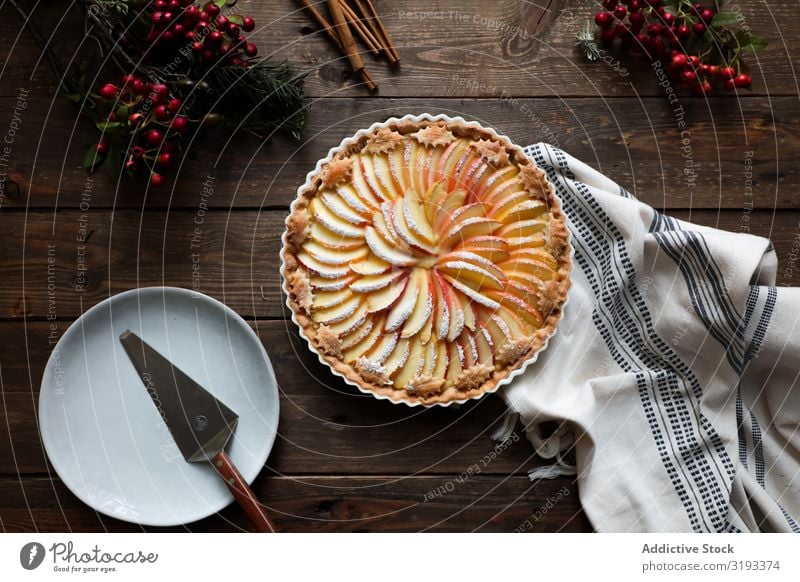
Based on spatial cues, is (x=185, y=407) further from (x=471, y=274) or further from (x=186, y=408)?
(x=471, y=274)

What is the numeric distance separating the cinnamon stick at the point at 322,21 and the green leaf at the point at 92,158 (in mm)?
871

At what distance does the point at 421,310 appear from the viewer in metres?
2.34

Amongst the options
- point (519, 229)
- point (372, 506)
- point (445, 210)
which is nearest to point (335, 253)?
point (445, 210)

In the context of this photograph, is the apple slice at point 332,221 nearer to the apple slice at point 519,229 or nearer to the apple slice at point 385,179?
the apple slice at point 385,179

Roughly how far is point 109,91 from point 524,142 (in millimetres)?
1381

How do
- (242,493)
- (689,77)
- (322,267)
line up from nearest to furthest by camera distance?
(242,493) < (322,267) < (689,77)

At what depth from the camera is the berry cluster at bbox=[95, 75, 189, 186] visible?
2328mm

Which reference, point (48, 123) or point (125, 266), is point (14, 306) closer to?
point (125, 266)

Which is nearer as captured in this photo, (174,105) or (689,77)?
(174,105)

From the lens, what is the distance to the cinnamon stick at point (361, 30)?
2.52m

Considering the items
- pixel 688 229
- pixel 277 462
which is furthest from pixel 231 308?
pixel 688 229

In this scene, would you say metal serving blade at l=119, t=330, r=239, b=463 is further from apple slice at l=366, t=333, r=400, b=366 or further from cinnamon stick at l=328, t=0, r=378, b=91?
cinnamon stick at l=328, t=0, r=378, b=91

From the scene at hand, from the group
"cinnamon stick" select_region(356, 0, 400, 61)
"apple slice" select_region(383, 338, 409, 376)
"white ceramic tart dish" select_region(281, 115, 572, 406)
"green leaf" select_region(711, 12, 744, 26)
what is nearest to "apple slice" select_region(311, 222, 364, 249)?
"white ceramic tart dish" select_region(281, 115, 572, 406)

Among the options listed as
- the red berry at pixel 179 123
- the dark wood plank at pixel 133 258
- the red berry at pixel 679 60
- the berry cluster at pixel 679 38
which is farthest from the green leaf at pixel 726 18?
the red berry at pixel 179 123
